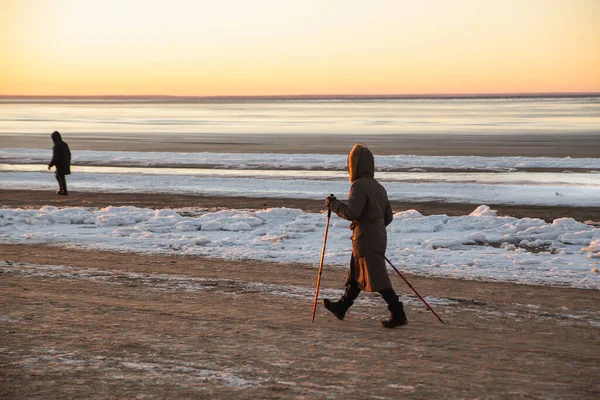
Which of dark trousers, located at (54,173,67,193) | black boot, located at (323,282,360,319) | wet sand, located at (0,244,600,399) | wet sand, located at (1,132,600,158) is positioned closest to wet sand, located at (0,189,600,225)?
dark trousers, located at (54,173,67,193)

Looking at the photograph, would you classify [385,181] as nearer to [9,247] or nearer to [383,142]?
[9,247]

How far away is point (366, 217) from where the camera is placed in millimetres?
7062

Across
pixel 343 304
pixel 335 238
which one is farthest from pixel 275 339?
pixel 335 238

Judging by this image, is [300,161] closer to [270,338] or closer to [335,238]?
[335,238]

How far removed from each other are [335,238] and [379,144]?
99.3ft

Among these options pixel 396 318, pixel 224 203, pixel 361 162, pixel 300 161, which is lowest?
pixel 224 203

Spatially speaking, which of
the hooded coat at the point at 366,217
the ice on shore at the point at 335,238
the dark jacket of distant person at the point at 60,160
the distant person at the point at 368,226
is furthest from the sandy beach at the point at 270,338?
the dark jacket of distant person at the point at 60,160

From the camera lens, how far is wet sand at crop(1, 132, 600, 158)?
3616 centimetres

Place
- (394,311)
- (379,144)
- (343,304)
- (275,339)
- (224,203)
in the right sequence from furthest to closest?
(379,144), (224,203), (343,304), (394,311), (275,339)

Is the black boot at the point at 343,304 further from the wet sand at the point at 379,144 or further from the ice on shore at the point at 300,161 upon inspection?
the wet sand at the point at 379,144

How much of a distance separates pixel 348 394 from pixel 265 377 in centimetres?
71

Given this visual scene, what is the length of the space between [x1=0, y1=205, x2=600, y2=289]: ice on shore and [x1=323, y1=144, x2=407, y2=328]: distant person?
273 cm

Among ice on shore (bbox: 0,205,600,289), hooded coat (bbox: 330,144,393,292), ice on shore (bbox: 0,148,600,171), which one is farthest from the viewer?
ice on shore (bbox: 0,148,600,171)

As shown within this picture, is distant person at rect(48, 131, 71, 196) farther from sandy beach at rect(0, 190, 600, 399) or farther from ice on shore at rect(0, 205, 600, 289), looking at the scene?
sandy beach at rect(0, 190, 600, 399)
